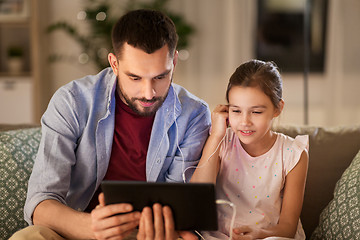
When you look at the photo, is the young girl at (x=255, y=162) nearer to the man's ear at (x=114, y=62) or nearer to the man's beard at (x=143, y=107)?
the man's beard at (x=143, y=107)

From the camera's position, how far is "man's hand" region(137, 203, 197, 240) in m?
1.41

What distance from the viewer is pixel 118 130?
1.87m

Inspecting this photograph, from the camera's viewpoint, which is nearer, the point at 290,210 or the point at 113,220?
the point at 113,220

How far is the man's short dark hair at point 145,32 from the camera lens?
170cm

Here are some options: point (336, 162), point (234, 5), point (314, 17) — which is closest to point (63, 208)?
point (336, 162)

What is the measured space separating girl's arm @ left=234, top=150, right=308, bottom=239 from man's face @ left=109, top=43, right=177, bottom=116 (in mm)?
526

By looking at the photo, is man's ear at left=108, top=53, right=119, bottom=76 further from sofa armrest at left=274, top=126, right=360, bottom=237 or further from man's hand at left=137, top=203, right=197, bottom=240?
sofa armrest at left=274, top=126, right=360, bottom=237

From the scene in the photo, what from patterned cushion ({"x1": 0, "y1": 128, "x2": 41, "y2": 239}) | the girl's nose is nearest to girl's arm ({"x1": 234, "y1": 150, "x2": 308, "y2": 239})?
the girl's nose

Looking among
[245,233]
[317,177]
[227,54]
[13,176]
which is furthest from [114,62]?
[227,54]

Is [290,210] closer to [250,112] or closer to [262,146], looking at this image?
[262,146]

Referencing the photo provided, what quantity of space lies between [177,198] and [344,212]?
67 centimetres

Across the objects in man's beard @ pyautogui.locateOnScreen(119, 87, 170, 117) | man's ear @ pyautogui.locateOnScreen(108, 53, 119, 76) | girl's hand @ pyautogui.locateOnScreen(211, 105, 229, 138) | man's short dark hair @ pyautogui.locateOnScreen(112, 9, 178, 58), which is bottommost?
girl's hand @ pyautogui.locateOnScreen(211, 105, 229, 138)

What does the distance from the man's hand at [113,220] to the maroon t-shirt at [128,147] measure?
0.36 meters

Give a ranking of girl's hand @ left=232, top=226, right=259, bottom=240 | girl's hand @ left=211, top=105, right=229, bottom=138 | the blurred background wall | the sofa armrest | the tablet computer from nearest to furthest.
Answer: the tablet computer, girl's hand @ left=232, top=226, right=259, bottom=240, girl's hand @ left=211, top=105, right=229, bottom=138, the sofa armrest, the blurred background wall
